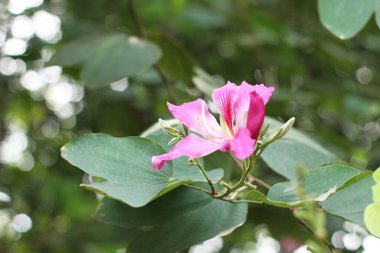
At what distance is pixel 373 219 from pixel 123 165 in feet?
0.95

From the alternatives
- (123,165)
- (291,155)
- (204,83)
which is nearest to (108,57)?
(204,83)

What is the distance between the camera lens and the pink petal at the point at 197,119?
0.72m

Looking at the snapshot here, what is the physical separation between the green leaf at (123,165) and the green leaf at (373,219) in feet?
0.64

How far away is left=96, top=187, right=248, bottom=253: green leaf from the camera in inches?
31.5

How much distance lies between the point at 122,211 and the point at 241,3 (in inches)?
53.3

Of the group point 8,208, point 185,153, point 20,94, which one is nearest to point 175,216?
point 185,153

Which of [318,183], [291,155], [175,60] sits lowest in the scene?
[175,60]

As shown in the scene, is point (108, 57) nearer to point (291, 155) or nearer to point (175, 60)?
point (175, 60)

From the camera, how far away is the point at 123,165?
0.74m

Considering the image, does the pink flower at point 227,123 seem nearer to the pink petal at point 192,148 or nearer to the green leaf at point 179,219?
the pink petal at point 192,148

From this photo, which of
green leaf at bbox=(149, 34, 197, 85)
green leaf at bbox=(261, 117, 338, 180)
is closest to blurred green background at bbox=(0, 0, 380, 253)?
green leaf at bbox=(149, 34, 197, 85)

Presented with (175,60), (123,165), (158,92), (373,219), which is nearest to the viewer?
(373,219)

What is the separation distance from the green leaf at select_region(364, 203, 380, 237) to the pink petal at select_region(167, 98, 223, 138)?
184 mm

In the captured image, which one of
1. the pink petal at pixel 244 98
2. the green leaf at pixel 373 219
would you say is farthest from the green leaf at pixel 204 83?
the green leaf at pixel 373 219
